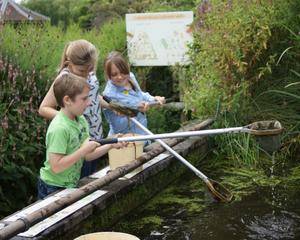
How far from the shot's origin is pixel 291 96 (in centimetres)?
559

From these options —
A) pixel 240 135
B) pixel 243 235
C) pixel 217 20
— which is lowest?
pixel 243 235

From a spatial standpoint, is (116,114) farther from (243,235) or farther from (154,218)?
(243,235)

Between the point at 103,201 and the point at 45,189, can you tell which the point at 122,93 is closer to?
the point at 103,201

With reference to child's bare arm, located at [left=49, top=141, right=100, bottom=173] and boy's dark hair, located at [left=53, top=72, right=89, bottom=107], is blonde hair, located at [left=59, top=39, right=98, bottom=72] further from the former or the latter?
child's bare arm, located at [left=49, top=141, right=100, bottom=173]

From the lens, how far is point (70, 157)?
134 inches

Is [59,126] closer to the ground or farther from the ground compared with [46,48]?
closer to the ground

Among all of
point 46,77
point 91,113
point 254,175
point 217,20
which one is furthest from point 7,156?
point 217,20

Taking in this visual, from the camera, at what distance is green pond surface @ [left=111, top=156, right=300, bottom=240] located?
12.7 ft

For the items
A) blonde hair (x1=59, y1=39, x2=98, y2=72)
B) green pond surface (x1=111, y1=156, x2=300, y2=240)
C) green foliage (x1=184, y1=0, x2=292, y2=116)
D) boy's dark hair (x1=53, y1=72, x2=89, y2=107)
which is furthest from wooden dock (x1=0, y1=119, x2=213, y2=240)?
blonde hair (x1=59, y1=39, x2=98, y2=72)

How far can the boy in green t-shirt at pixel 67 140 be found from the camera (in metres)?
3.42

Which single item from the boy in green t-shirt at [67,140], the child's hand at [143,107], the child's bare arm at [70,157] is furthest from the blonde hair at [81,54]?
the child's bare arm at [70,157]

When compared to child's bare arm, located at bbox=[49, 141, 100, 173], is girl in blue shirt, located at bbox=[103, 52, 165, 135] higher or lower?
higher

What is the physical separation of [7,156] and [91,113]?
86cm

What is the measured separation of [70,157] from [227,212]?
1494mm
